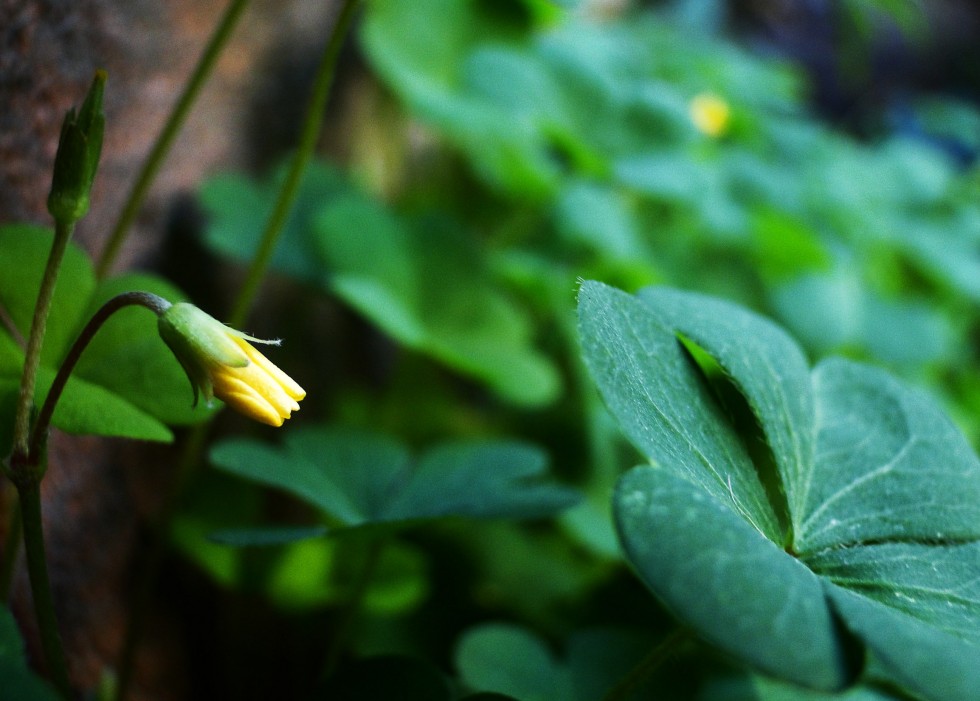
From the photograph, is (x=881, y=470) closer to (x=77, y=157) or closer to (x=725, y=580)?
(x=725, y=580)

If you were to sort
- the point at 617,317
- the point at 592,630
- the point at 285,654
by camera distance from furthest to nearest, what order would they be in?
the point at 285,654, the point at 592,630, the point at 617,317

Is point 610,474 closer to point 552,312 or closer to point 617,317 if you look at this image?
point 552,312

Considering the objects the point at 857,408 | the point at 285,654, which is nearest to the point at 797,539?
the point at 857,408

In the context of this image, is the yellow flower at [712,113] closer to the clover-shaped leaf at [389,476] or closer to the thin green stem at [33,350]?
the clover-shaped leaf at [389,476]

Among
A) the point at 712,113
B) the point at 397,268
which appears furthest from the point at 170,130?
the point at 712,113

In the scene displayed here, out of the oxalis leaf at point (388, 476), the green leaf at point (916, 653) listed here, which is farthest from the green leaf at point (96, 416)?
the green leaf at point (916, 653)

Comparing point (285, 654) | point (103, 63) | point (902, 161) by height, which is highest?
point (103, 63)

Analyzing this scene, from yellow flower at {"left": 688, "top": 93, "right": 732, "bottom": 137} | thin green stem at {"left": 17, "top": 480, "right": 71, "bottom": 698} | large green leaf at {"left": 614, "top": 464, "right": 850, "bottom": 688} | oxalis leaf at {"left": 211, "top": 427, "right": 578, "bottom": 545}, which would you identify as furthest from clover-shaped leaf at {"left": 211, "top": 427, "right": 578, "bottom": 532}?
yellow flower at {"left": 688, "top": 93, "right": 732, "bottom": 137}
